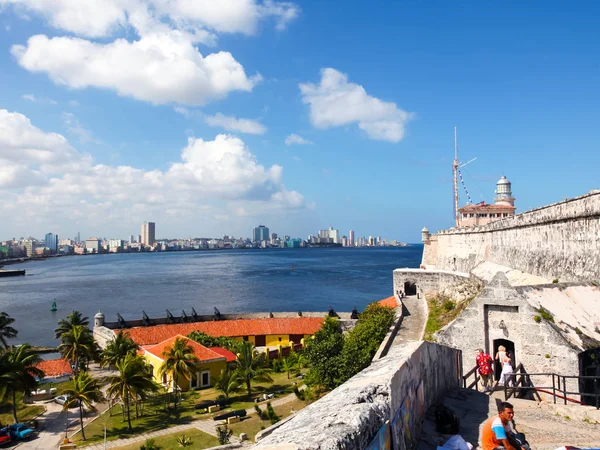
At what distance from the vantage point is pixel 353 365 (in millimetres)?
24047

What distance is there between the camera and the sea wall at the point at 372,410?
2.86m

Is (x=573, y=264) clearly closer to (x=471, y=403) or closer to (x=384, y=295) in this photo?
(x=471, y=403)

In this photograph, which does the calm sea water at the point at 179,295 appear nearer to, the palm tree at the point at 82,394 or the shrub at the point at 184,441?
the palm tree at the point at 82,394

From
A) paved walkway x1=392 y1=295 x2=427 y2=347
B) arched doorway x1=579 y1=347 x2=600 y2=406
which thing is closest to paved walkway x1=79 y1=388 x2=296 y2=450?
paved walkway x1=392 y1=295 x2=427 y2=347

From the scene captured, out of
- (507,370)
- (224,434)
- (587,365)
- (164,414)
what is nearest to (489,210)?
(164,414)

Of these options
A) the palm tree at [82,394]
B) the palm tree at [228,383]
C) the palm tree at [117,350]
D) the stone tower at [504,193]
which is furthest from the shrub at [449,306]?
the stone tower at [504,193]

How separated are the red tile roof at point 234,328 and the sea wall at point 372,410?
3542cm

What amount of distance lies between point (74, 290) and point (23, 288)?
16031mm

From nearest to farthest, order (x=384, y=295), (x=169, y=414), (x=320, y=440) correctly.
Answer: (x=320, y=440) → (x=169, y=414) → (x=384, y=295)

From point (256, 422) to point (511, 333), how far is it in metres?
17.6

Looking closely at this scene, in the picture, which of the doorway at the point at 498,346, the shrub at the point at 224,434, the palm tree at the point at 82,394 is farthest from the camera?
the palm tree at the point at 82,394

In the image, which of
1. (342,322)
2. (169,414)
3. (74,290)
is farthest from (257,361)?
(74,290)

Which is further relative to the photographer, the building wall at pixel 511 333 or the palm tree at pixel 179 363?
the palm tree at pixel 179 363

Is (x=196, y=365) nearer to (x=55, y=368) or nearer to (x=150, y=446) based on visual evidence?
(x=150, y=446)
